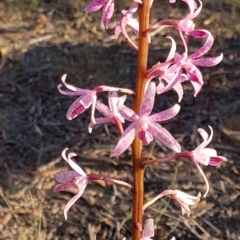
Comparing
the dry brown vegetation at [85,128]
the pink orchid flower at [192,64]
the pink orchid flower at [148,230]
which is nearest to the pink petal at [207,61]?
the pink orchid flower at [192,64]

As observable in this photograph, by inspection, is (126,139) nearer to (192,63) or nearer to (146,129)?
(146,129)

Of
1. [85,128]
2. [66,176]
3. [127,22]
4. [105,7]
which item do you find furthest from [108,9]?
[85,128]

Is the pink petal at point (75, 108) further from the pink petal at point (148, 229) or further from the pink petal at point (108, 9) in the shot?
the pink petal at point (148, 229)

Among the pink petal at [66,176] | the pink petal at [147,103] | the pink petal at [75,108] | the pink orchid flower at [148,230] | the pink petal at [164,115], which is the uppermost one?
the pink petal at [75,108]

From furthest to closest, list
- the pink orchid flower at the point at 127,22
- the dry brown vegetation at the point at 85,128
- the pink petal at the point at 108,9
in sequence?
1. the dry brown vegetation at the point at 85,128
2. the pink orchid flower at the point at 127,22
3. the pink petal at the point at 108,9

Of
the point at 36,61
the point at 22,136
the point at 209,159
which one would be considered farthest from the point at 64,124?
the point at 209,159

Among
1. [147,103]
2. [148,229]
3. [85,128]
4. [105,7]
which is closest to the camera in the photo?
[147,103]

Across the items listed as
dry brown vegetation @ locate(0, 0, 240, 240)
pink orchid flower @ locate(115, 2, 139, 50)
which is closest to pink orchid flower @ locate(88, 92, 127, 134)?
pink orchid flower @ locate(115, 2, 139, 50)

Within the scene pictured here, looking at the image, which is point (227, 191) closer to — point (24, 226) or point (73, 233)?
point (73, 233)
